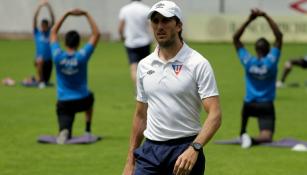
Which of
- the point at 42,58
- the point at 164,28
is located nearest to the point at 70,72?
the point at 164,28

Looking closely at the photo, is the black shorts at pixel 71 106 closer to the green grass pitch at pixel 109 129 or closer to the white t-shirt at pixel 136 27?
the green grass pitch at pixel 109 129

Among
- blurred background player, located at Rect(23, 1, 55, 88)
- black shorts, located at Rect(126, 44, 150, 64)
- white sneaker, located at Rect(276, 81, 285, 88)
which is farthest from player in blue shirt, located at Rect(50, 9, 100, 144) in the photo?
white sneaker, located at Rect(276, 81, 285, 88)

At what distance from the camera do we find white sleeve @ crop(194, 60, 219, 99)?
6.92 m

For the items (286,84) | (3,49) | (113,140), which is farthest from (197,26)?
(113,140)

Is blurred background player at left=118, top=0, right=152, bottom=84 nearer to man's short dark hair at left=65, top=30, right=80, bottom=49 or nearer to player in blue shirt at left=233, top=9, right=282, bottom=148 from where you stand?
man's short dark hair at left=65, top=30, right=80, bottom=49

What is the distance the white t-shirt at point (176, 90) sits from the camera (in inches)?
274

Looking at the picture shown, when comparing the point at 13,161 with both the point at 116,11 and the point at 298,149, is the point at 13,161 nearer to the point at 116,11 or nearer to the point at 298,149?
the point at 298,149

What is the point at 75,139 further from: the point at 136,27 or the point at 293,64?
the point at 293,64

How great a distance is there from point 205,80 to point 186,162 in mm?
685

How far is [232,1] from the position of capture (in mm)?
42406

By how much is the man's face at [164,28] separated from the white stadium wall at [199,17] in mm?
33386

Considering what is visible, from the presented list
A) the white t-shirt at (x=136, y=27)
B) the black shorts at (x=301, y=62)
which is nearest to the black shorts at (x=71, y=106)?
the white t-shirt at (x=136, y=27)

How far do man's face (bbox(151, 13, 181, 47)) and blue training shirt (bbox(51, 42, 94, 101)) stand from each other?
697cm

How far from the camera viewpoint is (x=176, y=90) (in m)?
7.05
